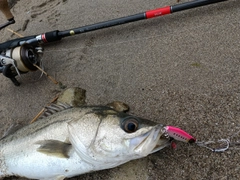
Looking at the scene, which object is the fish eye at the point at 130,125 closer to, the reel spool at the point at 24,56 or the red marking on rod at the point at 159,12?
the red marking on rod at the point at 159,12

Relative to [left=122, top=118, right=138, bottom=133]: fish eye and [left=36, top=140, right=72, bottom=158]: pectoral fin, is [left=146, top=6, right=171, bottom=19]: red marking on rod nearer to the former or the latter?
[left=122, top=118, right=138, bottom=133]: fish eye

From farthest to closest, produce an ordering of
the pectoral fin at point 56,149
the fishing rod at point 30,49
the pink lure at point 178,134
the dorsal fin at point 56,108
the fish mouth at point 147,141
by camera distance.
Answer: the fishing rod at point 30,49
the dorsal fin at point 56,108
the pectoral fin at point 56,149
the pink lure at point 178,134
the fish mouth at point 147,141

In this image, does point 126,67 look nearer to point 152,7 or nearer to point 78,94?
point 78,94

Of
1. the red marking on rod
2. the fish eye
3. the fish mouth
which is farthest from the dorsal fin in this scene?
the red marking on rod

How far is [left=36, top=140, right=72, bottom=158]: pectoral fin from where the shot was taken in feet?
6.47

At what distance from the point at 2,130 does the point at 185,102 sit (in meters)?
2.07

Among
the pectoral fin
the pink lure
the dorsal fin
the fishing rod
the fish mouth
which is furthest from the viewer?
the fishing rod

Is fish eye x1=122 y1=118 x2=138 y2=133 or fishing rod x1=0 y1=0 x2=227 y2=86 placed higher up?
fishing rod x1=0 y1=0 x2=227 y2=86

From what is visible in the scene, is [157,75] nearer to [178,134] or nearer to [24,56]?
[178,134]

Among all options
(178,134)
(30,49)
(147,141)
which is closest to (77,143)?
(147,141)

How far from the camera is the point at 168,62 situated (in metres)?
2.73

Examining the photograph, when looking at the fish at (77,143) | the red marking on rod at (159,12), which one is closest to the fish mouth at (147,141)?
the fish at (77,143)

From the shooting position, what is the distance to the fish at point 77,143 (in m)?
1.74

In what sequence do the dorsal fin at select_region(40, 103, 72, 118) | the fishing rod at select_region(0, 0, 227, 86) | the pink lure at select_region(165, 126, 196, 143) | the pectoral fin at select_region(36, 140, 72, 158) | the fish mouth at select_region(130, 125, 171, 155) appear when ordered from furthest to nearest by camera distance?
the fishing rod at select_region(0, 0, 227, 86) → the dorsal fin at select_region(40, 103, 72, 118) → the pectoral fin at select_region(36, 140, 72, 158) → the pink lure at select_region(165, 126, 196, 143) → the fish mouth at select_region(130, 125, 171, 155)
